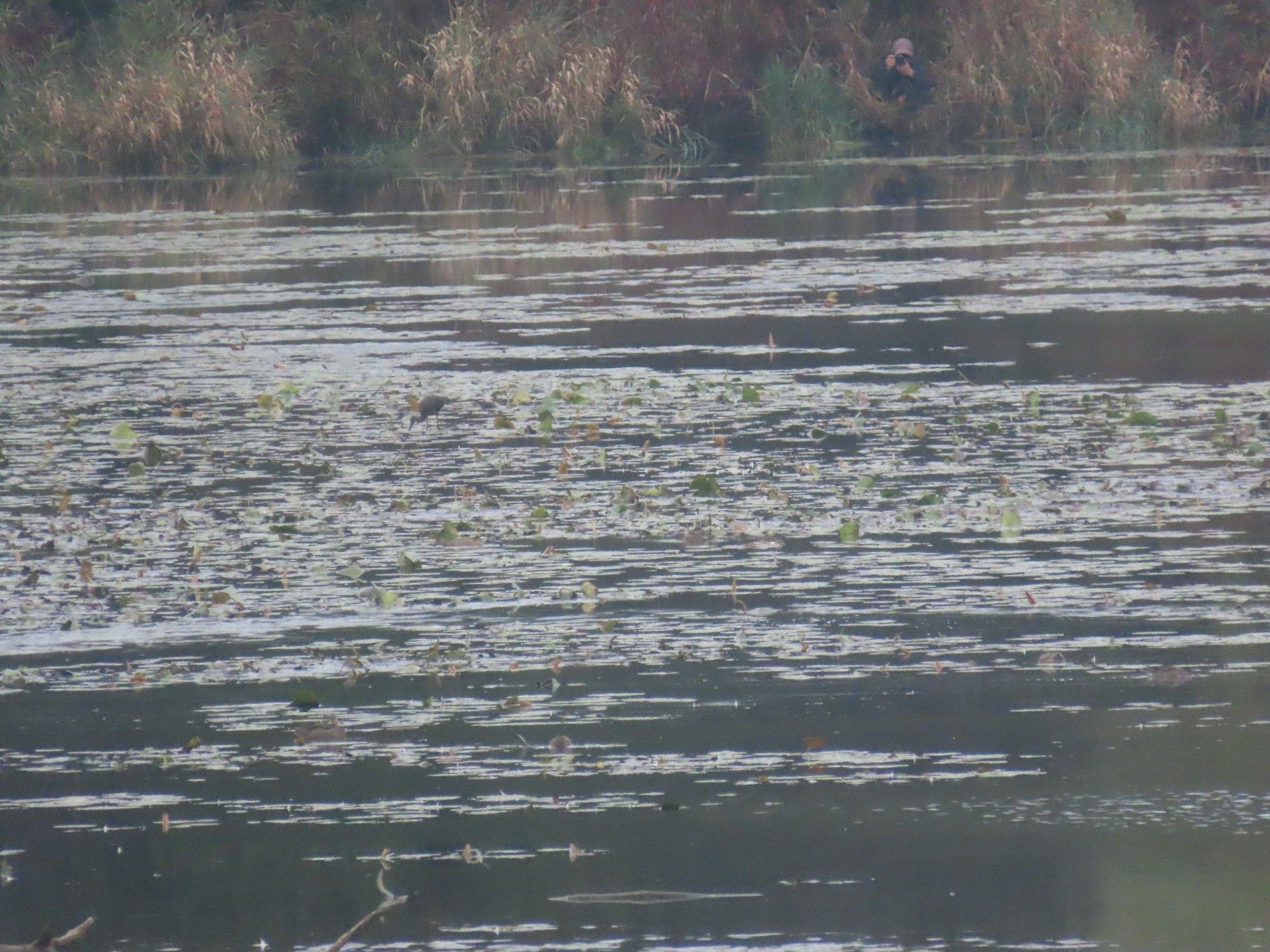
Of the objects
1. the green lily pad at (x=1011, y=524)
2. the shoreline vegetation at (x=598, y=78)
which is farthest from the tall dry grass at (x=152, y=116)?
the green lily pad at (x=1011, y=524)

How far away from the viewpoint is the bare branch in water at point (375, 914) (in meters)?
4.86

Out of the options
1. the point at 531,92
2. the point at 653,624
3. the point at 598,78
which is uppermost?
the point at 598,78

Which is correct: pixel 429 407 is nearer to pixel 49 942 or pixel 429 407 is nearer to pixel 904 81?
pixel 49 942

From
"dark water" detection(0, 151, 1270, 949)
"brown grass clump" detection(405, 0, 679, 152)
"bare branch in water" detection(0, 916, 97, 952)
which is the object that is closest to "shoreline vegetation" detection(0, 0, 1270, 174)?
"brown grass clump" detection(405, 0, 679, 152)

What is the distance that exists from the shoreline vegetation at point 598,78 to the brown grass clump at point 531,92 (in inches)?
1.5

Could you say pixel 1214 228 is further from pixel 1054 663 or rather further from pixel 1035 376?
pixel 1054 663

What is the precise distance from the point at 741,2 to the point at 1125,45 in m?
8.13

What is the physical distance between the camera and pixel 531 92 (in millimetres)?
38188

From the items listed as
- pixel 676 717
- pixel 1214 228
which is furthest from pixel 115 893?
pixel 1214 228

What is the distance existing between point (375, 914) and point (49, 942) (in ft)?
2.17

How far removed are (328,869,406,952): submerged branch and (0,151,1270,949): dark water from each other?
4cm

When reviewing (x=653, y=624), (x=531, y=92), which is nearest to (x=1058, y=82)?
(x=531, y=92)

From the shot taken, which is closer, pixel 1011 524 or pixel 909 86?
pixel 1011 524

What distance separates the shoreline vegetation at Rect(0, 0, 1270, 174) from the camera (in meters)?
36.6
